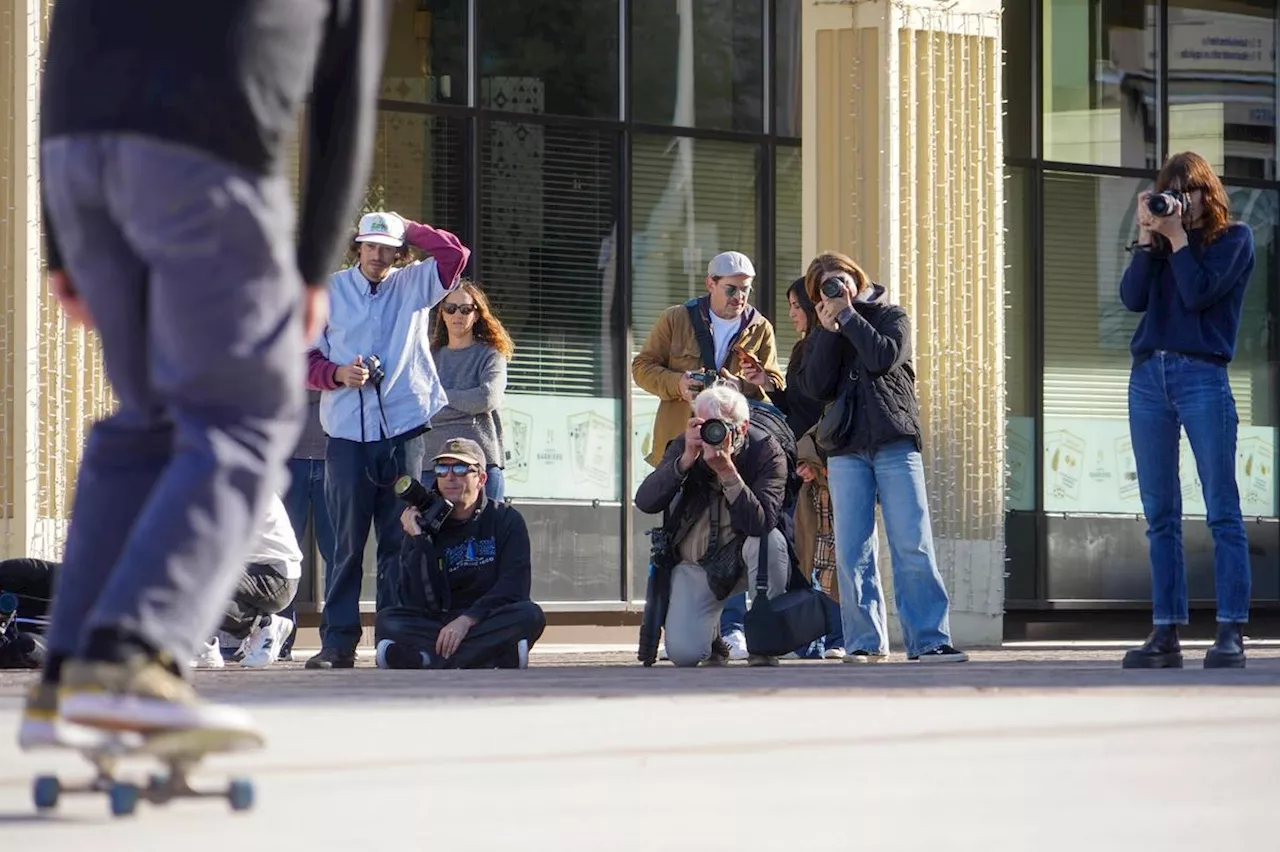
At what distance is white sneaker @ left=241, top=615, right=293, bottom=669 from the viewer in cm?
962

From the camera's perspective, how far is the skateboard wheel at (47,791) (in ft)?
10.2

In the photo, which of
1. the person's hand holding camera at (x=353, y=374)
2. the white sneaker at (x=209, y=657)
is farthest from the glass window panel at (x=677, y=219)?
the white sneaker at (x=209, y=657)

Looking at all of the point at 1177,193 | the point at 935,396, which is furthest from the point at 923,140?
the point at 1177,193

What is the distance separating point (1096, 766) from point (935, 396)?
9.64m

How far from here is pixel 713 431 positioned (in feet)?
31.0

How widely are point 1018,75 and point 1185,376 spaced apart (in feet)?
24.5

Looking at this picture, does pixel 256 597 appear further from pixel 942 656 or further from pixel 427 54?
pixel 427 54

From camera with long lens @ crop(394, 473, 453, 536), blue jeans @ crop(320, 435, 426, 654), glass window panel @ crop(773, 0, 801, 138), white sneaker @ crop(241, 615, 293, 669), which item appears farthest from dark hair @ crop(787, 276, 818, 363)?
glass window panel @ crop(773, 0, 801, 138)

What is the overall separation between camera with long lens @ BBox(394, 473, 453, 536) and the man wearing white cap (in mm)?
303

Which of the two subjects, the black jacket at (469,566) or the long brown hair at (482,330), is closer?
the black jacket at (469,566)

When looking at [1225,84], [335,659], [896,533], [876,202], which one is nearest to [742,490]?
[896,533]

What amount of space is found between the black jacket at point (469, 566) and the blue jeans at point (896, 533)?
139 cm

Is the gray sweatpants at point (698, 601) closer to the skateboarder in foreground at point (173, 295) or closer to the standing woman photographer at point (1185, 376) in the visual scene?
the standing woman photographer at point (1185, 376)

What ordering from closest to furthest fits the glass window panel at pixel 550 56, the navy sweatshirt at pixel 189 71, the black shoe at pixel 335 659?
the navy sweatshirt at pixel 189 71 < the black shoe at pixel 335 659 < the glass window panel at pixel 550 56
